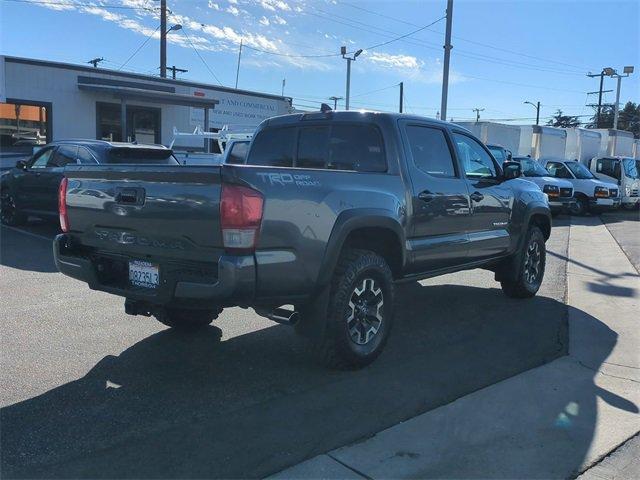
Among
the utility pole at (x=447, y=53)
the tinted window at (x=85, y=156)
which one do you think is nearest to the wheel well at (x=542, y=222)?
the tinted window at (x=85, y=156)

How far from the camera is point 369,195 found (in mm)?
4496

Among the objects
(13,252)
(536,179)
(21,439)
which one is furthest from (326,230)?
(536,179)

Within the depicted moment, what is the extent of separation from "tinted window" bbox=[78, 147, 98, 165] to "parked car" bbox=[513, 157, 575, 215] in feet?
42.6

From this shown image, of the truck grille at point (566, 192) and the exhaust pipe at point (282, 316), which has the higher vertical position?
the truck grille at point (566, 192)

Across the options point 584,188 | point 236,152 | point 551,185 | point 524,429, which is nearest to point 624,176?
point 584,188

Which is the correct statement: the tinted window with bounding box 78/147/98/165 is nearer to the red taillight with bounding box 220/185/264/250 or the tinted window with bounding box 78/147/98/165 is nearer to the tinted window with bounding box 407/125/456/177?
the tinted window with bounding box 407/125/456/177

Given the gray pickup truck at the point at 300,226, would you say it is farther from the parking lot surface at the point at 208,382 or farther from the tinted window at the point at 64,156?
the tinted window at the point at 64,156

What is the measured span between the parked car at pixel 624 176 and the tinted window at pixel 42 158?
1914 centimetres

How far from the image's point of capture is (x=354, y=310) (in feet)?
14.9

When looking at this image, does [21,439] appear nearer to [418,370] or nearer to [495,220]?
[418,370]

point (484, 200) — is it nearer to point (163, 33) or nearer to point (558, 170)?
point (558, 170)

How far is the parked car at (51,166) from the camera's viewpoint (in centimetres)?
966

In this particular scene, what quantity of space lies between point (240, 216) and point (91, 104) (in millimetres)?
19367

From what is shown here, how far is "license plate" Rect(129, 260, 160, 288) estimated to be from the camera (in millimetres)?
3936
